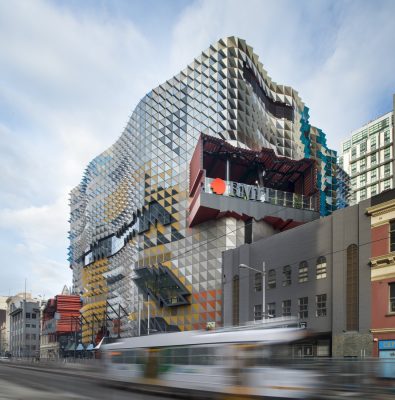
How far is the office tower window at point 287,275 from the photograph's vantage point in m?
46.3

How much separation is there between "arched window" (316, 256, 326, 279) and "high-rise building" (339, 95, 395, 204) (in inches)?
3802

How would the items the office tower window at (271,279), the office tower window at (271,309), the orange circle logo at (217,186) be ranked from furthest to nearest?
the orange circle logo at (217,186) < the office tower window at (271,279) < the office tower window at (271,309)

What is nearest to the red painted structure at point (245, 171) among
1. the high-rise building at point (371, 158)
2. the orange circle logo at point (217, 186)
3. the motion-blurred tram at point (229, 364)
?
the orange circle logo at point (217, 186)

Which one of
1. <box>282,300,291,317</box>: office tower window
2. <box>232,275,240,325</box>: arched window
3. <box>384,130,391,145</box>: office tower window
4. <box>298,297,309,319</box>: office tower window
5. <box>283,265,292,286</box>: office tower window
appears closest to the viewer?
<box>298,297,309,319</box>: office tower window

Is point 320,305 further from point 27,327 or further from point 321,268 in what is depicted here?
point 27,327

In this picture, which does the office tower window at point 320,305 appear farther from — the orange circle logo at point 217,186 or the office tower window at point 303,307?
the orange circle logo at point 217,186

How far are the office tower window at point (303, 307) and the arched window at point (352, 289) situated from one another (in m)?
5.31

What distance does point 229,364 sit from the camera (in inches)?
830

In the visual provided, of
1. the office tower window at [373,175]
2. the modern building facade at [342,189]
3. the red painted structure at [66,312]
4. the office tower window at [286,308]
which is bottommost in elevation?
the red painted structure at [66,312]

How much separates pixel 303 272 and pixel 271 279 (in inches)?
198

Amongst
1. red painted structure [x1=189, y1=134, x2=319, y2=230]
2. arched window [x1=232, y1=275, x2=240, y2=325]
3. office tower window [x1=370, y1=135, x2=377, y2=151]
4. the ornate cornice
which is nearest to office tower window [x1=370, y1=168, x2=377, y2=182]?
office tower window [x1=370, y1=135, x2=377, y2=151]

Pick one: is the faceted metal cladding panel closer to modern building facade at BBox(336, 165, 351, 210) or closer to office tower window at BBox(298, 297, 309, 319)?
modern building facade at BBox(336, 165, 351, 210)

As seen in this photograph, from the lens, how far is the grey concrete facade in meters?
37.1

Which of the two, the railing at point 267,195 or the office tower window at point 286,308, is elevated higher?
the railing at point 267,195
